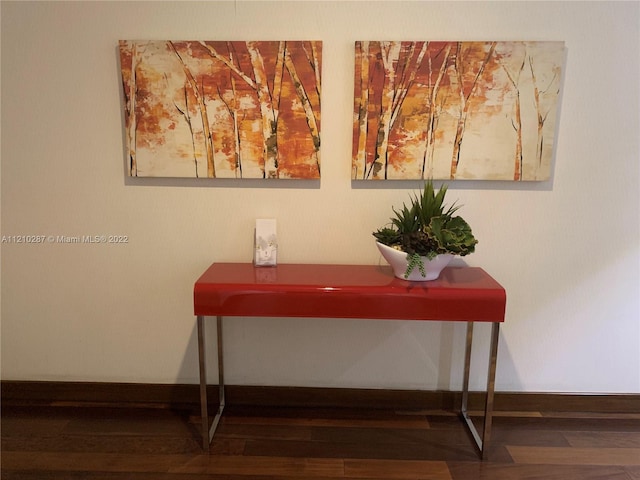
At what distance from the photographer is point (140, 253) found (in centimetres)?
A: 201

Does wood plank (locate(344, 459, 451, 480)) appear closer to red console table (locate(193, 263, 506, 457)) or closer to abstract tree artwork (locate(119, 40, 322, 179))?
red console table (locate(193, 263, 506, 457))

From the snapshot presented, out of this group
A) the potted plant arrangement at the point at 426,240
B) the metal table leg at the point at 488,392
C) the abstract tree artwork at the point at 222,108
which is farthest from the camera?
the abstract tree artwork at the point at 222,108

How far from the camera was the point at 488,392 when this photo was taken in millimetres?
1742

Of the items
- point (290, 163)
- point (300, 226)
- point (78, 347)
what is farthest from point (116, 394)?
point (290, 163)

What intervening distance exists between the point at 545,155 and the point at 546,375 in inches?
41.2

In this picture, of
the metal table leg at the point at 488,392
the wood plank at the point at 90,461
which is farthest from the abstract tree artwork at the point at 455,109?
the wood plank at the point at 90,461

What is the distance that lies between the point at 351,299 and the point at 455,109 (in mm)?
929

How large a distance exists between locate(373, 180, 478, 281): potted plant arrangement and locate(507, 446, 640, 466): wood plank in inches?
33.3

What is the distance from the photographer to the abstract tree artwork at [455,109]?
1.80 m

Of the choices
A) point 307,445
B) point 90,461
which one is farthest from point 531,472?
point 90,461

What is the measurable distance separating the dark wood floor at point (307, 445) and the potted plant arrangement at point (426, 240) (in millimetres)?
752

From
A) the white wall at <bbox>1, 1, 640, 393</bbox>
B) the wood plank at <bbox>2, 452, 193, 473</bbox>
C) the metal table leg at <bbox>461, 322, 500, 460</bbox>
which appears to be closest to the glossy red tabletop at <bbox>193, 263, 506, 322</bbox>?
the metal table leg at <bbox>461, 322, 500, 460</bbox>

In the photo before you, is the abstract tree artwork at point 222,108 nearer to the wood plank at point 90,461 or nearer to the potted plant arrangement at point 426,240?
the potted plant arrangement at point 426,240

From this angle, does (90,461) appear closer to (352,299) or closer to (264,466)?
(264,466)
